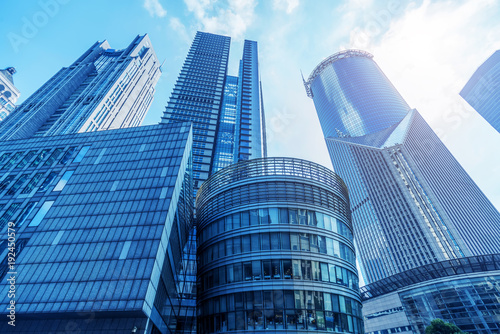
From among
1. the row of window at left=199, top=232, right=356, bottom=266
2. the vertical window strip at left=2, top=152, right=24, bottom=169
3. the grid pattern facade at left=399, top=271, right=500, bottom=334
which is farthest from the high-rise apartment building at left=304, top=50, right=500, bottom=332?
the vertical window strip at left=2, top=152, right=24, bottom=169

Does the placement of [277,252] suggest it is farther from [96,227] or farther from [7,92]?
[7,92]

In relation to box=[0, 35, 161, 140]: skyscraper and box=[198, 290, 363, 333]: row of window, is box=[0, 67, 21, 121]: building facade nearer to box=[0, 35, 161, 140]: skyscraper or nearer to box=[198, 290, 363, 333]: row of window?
box=[0, 35, 161, 140]: skyscraper

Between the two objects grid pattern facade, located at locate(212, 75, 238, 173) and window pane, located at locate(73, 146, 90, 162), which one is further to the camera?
grid pattern facade, located at locate(212, 75, 238, 173)

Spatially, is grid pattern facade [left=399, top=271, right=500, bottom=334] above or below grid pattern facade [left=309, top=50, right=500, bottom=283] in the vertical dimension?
below

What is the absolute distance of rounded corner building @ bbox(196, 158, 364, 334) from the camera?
102ft

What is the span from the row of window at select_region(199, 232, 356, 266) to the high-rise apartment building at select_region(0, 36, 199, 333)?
8.28 m

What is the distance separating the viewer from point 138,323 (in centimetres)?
2666

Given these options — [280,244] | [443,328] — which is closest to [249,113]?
[280,244]

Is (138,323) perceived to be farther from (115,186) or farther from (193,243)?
(193,243)

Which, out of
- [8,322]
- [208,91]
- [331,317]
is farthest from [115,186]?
[208,91]

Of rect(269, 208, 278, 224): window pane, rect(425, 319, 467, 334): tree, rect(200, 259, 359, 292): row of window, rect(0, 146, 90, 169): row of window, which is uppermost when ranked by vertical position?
rect(0, 146, 90, 169): row of window

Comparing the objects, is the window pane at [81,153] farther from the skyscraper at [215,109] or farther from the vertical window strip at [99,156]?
the skyscraper at [215,109]

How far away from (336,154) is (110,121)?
465ft

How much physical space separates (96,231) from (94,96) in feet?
360
